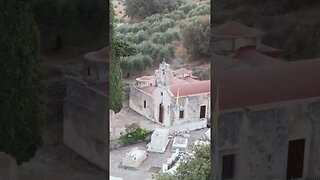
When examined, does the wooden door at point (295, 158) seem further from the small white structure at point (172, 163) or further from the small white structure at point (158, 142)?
the small white structure at point (158, 142)

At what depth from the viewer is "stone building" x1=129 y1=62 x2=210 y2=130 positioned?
5.38 m

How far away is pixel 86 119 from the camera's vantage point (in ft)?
16.3

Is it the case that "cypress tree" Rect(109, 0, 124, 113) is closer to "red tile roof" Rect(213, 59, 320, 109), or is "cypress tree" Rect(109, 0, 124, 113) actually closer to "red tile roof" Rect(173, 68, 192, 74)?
"red tile roof" Rect(173, 68, 192, 74)

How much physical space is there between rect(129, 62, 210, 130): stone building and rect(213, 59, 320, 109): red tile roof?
A: 0.33m

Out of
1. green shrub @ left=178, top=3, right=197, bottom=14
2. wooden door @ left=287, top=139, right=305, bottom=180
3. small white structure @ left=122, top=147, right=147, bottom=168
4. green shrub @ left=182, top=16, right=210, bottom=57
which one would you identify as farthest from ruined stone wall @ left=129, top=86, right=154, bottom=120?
wooden door @ left=287, top=139, right=305, bottom=180

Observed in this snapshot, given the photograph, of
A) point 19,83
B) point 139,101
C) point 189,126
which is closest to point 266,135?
point 189,126

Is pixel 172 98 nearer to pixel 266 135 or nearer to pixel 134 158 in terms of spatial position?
pixel 134 158

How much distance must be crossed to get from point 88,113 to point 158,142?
77cm

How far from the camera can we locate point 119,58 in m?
5.31

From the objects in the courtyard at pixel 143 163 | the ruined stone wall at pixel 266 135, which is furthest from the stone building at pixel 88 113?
the ruined stone wall at pixel 266 135

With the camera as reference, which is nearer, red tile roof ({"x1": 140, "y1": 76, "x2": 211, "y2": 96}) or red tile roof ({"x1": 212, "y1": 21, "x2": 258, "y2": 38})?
red tile roof ({"x1": 212, "y1": 21, "x2": 258, "y2": 38})

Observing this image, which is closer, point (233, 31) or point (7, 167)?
point (7, 167)

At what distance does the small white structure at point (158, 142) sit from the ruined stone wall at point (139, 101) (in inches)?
7.0

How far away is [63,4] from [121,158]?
1430 millimetres
